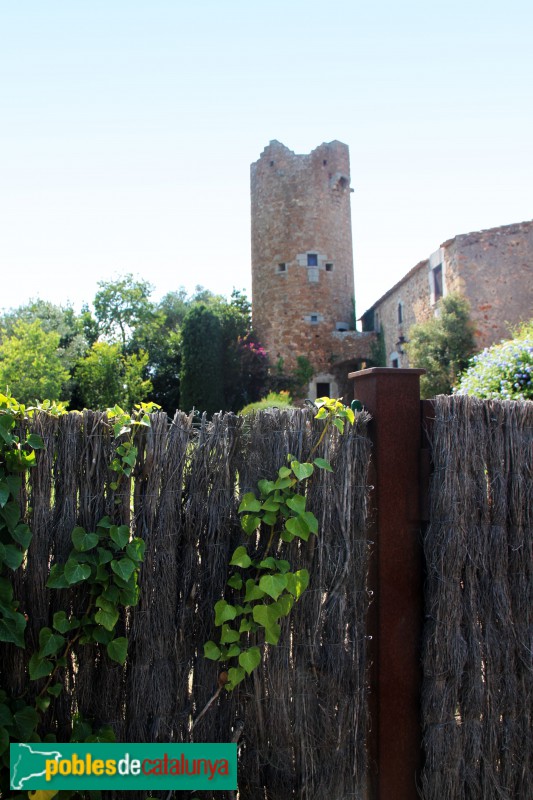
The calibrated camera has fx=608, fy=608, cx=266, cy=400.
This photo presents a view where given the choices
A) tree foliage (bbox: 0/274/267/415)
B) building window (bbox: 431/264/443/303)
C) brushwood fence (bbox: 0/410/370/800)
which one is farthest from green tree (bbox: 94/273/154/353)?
brushwood fence (bbox: 0/410/370/800)

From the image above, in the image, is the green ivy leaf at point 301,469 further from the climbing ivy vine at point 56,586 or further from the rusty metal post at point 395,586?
the climbing ivy vine at point 56,586

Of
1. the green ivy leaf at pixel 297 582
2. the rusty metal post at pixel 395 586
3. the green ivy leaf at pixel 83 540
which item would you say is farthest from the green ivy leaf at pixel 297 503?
the green ivy leaf at pixel 83 540

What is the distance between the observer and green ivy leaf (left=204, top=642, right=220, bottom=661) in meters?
2.48

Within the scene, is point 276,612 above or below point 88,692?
above

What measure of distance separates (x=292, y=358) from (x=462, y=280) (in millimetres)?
8507

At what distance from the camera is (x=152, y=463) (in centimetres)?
259

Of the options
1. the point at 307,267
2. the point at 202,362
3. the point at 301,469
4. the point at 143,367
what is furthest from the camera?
the point at 143,367

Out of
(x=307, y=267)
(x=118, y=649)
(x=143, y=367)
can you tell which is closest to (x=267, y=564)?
(x=118, y=649)

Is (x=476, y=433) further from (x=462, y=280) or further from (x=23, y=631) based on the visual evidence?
(x=462, y=280)

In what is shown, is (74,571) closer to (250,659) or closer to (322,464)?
(250,659)

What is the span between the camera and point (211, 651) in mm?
2480

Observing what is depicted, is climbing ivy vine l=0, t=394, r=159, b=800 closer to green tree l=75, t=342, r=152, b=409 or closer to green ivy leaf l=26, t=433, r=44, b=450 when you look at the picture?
green ivy leaf l=26, t=433, r=44, b=450

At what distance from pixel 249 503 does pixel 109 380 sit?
70.2ft

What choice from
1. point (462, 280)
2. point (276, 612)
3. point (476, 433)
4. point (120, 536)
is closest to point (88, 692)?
point (120, 536)
